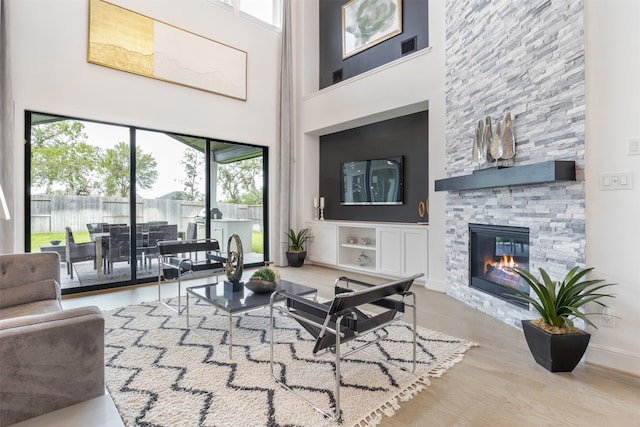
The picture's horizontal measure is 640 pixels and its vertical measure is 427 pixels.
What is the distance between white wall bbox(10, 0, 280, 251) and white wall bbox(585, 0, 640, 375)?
471 centimetres

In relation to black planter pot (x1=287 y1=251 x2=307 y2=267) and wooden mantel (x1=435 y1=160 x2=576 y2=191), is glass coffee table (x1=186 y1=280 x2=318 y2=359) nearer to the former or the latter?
wooden mantel (x1=435 y1=160 x2=576 y2=191)

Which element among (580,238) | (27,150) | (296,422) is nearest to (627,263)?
(580,238)

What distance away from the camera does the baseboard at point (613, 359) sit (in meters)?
2.17

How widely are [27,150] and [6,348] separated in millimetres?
3477

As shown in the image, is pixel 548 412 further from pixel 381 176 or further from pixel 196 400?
pixel 381 176

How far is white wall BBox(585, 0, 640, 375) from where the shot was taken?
2176 mm

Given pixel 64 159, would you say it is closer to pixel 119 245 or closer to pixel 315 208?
pixel 119 245

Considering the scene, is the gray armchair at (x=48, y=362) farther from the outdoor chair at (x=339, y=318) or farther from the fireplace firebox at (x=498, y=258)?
the fireplace firebox at (x=498, y=258)

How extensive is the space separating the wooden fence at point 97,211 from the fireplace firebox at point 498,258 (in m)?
3.90

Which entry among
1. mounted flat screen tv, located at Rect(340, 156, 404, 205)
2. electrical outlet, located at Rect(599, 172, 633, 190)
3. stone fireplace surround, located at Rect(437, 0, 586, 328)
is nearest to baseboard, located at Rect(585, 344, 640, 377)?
stone fireplace surround, located at Rect(437, 0, 586, 328)

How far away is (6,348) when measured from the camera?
139 cm

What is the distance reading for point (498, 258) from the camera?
3.38 metres

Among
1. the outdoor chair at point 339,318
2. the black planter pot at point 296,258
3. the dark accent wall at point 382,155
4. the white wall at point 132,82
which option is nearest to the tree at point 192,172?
the white wall at point 132,82

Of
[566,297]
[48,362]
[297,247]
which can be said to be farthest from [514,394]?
[297,247]
